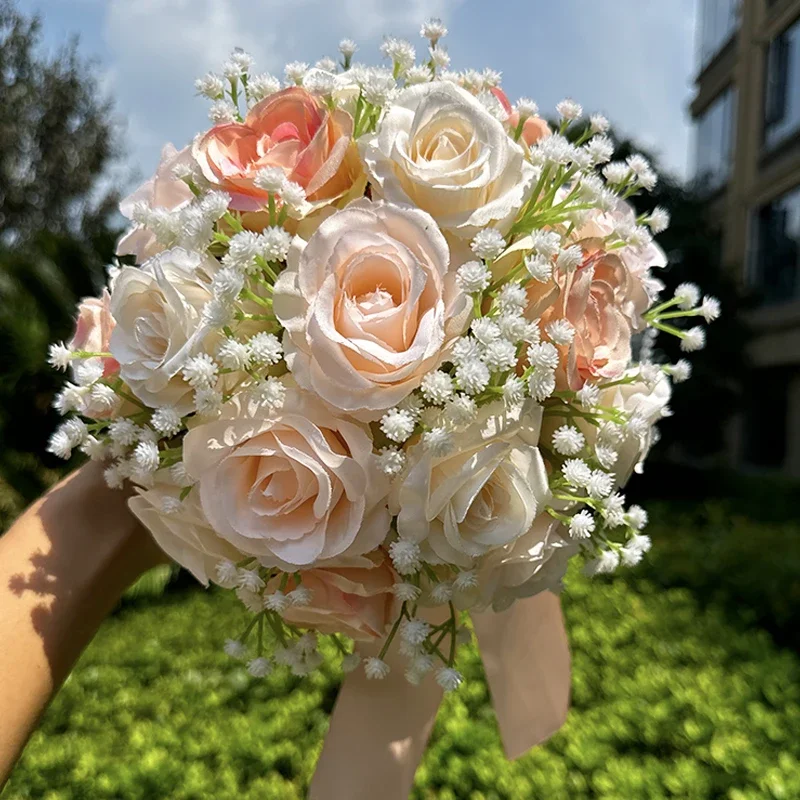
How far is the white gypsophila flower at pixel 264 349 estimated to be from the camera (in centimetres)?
90

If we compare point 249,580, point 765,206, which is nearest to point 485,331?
point 249,580

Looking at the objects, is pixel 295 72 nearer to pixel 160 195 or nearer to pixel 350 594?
pixel 160 195

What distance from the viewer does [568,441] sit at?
3.14 feet

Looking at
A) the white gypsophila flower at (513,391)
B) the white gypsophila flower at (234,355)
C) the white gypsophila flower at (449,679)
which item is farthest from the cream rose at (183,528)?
the white gypsophila flower at (513,391)

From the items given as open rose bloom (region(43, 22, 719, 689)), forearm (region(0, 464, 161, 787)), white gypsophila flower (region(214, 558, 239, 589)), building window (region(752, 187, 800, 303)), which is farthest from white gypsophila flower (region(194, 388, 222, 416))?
building window (region(752, 187, 800, 303))

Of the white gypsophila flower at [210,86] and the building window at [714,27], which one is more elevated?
the building window at [714,27]

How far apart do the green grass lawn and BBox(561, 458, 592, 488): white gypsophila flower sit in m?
1.77

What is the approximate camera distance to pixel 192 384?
899mm

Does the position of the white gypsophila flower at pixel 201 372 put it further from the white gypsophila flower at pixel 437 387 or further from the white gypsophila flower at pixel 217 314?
the white gypsophila flower at pixel 437 387

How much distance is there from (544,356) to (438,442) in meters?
0.17

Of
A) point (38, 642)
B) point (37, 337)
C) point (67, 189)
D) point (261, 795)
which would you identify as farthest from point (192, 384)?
point (67, 189)

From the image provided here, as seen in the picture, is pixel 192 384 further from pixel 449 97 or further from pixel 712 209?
pixel 712 209

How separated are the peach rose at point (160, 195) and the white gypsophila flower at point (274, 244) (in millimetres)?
230

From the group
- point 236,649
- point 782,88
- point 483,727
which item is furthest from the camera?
point 782,88
